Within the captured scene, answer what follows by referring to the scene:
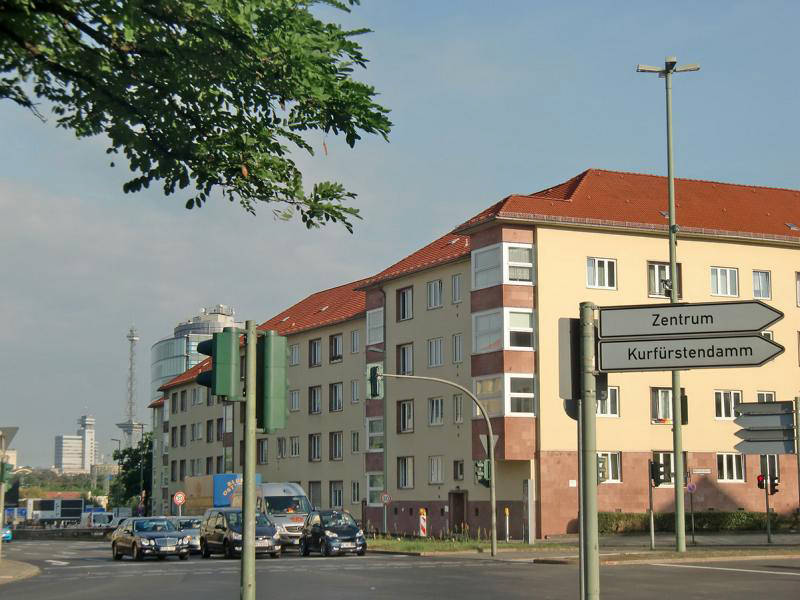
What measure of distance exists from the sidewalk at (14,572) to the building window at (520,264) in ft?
78.0

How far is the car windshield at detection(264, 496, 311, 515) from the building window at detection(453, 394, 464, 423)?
10085mm

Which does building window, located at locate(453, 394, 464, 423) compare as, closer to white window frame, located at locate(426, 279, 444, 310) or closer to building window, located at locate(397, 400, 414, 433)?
building window, located at locate(397, 400, 414, 433)

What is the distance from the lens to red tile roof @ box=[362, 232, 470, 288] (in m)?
57.2

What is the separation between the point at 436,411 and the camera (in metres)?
57.4

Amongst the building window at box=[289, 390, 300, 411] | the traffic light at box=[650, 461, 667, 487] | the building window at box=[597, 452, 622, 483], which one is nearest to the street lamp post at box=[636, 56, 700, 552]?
the traffic light at box=[650, 461, 667, 487]

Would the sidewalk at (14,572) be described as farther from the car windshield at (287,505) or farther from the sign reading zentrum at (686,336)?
the sign reading zentrum at (686,336)

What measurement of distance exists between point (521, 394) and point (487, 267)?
565 centimetres

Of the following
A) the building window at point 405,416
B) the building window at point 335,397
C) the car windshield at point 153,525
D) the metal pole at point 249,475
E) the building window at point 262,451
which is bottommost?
the car windshield at point 153,525

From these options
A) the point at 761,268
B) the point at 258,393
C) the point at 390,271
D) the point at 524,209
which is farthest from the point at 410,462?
the point at 258,393

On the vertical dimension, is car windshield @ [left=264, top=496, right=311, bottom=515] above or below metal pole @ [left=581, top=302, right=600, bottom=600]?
below

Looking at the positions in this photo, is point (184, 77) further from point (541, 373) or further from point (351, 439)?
point (351, 439)

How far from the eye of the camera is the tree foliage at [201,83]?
811 cm

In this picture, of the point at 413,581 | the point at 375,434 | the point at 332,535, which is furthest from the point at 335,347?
the point at 413,581

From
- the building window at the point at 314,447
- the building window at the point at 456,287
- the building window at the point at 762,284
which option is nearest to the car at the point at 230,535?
the building window at the point at 456,287
